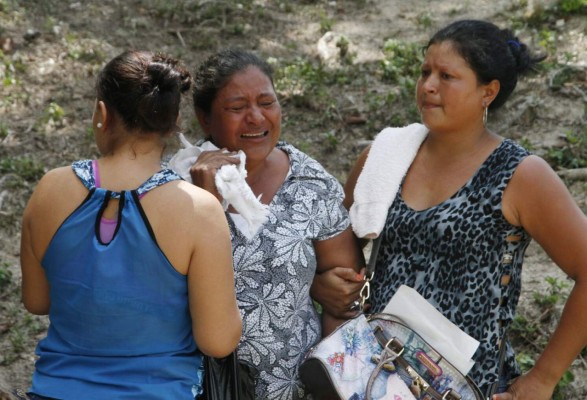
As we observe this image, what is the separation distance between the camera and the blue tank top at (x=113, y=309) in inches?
104

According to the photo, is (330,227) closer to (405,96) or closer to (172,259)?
(172,259)

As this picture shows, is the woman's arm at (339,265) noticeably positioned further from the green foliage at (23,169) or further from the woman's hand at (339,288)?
the green foliage at (23,169)

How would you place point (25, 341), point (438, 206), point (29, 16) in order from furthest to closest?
1. point (29, 16)
2. point (25, 341)
3. point (438, 206)

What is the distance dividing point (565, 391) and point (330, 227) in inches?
76.5

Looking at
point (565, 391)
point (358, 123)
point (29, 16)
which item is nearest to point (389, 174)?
point (565, 391)

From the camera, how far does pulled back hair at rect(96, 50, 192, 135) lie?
8.96ft

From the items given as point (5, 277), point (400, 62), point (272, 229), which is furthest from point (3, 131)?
point (272, 229)

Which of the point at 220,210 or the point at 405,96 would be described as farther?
the point at 405,96

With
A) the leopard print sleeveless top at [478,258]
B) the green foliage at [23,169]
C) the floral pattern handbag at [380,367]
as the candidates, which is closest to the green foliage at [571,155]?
the leopard print sleeveless top at [478,258]

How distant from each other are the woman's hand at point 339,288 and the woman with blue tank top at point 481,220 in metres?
0.13

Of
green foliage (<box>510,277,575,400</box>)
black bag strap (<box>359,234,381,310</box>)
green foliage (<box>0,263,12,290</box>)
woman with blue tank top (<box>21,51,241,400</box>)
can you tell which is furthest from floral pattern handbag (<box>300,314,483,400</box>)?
green foliage (<box>0,263,12,290</box>)

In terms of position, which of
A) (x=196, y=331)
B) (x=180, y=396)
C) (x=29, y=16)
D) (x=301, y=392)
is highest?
(x=29, y=16)

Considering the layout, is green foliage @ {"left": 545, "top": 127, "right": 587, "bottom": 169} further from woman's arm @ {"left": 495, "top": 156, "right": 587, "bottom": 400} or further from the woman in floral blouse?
woman's arm @ {"left": 495, "top": 156, "right": 587, "bottom": 400}

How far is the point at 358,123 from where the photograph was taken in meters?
6.49
